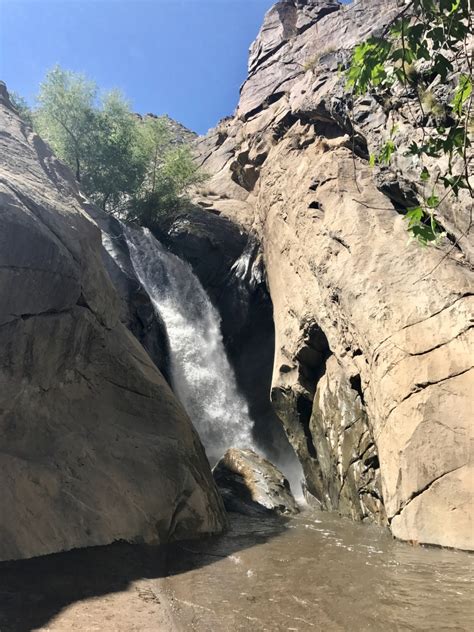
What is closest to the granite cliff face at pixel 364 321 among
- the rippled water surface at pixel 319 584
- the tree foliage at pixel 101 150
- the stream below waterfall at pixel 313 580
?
the stream below waterfall at pixel 313 580

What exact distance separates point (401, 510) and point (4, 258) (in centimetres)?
808

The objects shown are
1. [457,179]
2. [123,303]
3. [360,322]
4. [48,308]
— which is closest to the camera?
[457,179]

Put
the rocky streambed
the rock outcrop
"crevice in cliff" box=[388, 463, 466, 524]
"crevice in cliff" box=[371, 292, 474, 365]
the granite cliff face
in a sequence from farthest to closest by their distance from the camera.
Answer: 1. "crevice in cliff" box=[371, 292, 474, 365]
2. the granite cliff face
3. "crevice in cliff" box=[388, 463, 466, 524]
4. the rock outcrop
5. the rocky streambed

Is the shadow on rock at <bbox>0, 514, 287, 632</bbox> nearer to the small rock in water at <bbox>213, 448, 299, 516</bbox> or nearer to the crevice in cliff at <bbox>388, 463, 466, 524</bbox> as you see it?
the crevice in cliff at <bbox>388, 463, 466, 524</bbox>

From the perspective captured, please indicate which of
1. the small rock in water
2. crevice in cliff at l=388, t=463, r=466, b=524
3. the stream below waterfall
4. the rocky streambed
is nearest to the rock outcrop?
the rocky streambed

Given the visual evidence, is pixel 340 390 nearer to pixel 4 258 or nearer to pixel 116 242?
pixel 4 258

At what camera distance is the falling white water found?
1945 cm

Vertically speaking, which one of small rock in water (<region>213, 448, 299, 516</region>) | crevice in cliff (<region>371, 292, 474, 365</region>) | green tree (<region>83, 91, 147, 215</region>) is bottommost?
small rock in water (<region>213, 448, 299, 516</region>)

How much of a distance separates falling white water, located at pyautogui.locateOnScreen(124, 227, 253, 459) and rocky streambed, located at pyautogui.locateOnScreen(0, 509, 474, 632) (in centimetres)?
A: 1059

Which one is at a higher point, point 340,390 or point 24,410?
point 340,390

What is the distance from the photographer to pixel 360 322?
478 inches

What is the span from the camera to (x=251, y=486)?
531 inches

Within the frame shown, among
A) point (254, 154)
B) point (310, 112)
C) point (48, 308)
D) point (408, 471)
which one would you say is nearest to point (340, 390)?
point (408, 471)

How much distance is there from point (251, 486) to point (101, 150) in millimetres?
20696
